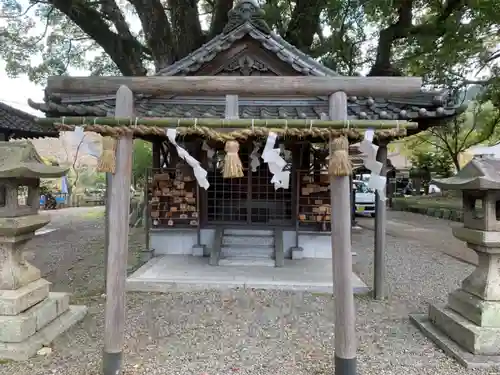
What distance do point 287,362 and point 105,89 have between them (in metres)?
3.29

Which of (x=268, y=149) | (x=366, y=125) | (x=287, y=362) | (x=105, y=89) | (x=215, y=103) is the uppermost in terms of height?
(x=215, y=103)

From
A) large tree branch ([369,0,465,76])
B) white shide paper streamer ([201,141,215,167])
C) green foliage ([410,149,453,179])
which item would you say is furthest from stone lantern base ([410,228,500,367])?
green foliage ([410,149,453,179])

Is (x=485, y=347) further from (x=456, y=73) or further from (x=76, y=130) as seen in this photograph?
(x=456, y=73)

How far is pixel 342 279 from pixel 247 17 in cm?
622

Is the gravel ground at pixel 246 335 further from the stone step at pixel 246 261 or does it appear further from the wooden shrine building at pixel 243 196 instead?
the wooden shrine building at pixel 243 196

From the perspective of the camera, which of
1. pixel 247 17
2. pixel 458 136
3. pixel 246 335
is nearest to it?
pixel 246 335

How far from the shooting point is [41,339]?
4.26 m

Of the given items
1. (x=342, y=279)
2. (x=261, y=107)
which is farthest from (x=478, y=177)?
(x=261, y=107)

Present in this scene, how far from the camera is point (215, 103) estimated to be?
7090 millimetres

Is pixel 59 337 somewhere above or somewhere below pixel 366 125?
below

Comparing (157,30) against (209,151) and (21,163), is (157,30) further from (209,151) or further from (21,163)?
(21,163)

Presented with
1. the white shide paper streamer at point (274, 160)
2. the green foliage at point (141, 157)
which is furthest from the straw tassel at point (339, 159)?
the green foliage at point (141, 157)

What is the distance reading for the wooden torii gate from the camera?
139 inches

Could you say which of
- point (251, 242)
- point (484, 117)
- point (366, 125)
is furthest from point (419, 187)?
point (366, 125)
